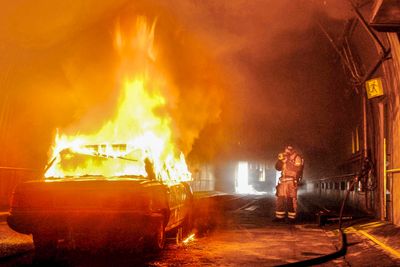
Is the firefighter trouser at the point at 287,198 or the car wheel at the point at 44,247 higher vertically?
the firefighter trouser at the point at 287,198

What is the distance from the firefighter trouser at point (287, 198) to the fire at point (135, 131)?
250 cm

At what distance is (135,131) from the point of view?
29.1ft

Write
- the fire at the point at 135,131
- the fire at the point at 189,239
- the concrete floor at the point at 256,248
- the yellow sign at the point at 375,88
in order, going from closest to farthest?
the concrete floor at the point at 256,248
the fire at the point at 135,131
the fire at the point at 189,239
the yellow sign at the point at 375,88

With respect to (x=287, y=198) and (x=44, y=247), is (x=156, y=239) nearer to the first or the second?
(x=44, y=247)

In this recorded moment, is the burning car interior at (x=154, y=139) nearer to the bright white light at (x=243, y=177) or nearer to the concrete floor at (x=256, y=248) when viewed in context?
the concrete floor at (x=256, y=248)

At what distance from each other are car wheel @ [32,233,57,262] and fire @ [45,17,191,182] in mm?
1136

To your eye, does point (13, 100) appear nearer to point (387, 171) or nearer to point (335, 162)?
point (387, 171)

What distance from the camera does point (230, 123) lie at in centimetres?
2456

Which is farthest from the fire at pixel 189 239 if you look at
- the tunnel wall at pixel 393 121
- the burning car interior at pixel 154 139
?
the tunnel wall at pixel 393 121

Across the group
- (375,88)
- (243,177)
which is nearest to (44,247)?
(375,88)

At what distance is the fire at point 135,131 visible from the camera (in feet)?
24.2

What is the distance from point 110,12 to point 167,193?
29.8 ft

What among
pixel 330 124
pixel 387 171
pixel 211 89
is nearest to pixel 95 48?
pixel 211 89

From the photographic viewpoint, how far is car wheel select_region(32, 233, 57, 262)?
21.0 ft
